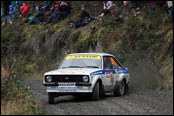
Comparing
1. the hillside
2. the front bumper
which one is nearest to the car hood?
the front bumper

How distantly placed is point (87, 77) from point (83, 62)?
151cm

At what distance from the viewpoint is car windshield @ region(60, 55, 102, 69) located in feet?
45.7

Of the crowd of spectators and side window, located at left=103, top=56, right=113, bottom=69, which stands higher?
the crowd of spectators

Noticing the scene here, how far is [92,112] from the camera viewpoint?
423 inches

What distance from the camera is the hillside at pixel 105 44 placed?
792 inches

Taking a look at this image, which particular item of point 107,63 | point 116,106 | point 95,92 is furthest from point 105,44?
point 116,106

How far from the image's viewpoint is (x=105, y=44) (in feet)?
80.0

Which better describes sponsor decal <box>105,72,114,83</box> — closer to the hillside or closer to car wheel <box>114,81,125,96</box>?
car wheel <box>114,81,125,96</box>

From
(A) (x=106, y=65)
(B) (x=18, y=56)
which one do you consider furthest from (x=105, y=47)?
(A) (x=106, y=65)

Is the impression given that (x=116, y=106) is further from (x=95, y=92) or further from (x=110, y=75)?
(x=110, y=75)

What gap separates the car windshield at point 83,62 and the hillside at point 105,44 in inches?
150

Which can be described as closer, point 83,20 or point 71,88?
point 71,88

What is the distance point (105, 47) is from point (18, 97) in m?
13.3

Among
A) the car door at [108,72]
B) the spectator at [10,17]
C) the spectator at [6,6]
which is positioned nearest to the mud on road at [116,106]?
the car door at [108,72]
